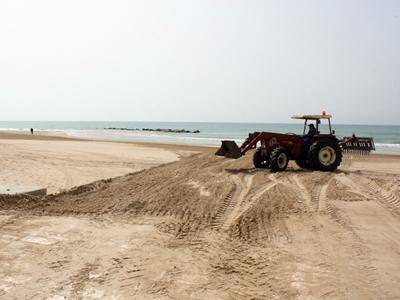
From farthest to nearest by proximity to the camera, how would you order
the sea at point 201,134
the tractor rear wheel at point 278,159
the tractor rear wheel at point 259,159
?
1. the sea at point 201,134
2. the tractor rear wheel at point 259,159
3. the tractor rear wheel at point 278,159

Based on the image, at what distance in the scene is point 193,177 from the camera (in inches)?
429

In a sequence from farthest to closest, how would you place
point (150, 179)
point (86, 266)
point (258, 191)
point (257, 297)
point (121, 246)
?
1. point (150, 179)
2. point (258, 191)
3. point (121, 246)
4. point (86, 266)
5. point (257, 297)

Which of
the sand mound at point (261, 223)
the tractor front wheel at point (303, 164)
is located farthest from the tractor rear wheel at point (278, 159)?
the tractor front wheel at point (303, 164)

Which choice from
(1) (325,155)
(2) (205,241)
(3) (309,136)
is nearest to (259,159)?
(3) (309,136)

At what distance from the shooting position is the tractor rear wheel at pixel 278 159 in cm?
1243

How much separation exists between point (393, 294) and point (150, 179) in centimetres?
703

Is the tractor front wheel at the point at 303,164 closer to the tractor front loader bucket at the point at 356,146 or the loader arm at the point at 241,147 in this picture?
the loader arm at the point at 241,147

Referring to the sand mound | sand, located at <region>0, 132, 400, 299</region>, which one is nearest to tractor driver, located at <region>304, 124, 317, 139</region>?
the sand mound

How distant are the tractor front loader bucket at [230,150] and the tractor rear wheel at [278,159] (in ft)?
3.74

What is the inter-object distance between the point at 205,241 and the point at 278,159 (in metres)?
6.76

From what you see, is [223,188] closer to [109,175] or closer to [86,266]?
[86,266]

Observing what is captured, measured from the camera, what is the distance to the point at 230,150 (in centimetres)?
1355

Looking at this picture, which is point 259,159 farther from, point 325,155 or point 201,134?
point 201,134

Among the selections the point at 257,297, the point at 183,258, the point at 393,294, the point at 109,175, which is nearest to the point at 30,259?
the point at 183,258
